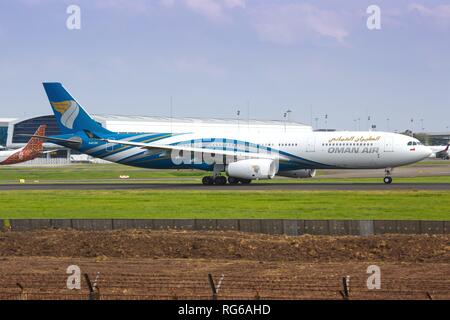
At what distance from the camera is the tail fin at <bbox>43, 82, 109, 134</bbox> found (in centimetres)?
6944

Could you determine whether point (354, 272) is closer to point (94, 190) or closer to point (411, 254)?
point (411, 254)

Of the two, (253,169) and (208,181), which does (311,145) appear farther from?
(208,181)

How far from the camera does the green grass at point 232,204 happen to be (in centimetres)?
3959

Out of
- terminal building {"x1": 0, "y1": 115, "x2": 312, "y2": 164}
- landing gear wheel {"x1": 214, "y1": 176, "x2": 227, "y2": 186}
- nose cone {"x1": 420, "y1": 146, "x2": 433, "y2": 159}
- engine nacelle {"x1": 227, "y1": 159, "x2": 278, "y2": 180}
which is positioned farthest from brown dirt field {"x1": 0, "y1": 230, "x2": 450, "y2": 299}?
terminal building {"x1": 0, "y1": 115, "x2": 312, "y2": 164}

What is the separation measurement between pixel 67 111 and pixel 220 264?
44.5 metres

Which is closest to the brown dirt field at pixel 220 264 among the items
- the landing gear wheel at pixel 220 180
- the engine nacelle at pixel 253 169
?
the engine nacelle at pixel 253 169

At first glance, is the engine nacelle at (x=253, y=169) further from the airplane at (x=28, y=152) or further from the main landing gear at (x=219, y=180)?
the airplane at (x=28, y=152)

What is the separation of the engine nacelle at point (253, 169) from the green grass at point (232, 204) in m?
7.97

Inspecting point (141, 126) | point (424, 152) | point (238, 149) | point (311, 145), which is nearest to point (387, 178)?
point (424, 152)

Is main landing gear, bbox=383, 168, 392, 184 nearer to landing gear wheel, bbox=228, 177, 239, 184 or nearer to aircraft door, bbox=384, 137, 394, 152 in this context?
aircraft door, bbox=384, 137, 394, 152

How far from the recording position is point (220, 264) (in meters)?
28.1

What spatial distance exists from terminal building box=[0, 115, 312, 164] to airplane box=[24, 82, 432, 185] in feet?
267
